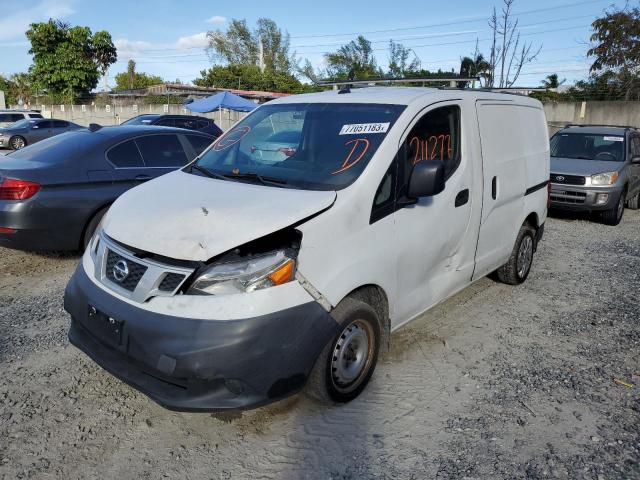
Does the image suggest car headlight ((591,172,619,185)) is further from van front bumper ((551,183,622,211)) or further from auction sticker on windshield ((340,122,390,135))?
auction sticker on windshield ((340,122,390,135))

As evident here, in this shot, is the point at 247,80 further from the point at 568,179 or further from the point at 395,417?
the point at 395,417

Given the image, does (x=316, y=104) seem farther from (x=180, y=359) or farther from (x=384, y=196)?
(x=180, y=359)

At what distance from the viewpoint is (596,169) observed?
9250 millimetres

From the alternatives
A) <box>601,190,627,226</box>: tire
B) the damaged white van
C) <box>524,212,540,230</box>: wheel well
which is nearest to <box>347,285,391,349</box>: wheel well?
the damaged white van

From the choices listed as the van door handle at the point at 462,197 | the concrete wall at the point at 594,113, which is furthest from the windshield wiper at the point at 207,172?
the concrete wall at the point at 594,113

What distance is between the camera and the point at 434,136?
3.82 metres

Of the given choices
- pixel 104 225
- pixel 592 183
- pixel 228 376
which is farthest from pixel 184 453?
pixel 592 183

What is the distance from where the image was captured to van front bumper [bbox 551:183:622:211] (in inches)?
354

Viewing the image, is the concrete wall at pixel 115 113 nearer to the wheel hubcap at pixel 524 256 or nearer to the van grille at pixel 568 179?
the van grille at pixel 568 179

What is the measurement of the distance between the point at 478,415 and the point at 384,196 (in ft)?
4.86

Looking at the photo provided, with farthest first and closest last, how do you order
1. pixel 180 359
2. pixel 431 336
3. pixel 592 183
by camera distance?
1. pixel 592 183
2. pixel 431 336
3. pixel 180 359

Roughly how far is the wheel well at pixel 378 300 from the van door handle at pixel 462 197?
1.06m

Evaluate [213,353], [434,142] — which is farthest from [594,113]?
[213,353]

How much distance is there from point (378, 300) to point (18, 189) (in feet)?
13.4
